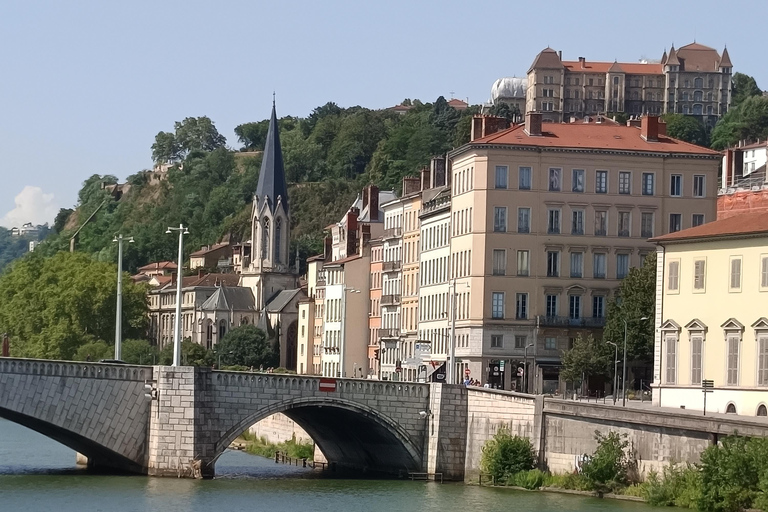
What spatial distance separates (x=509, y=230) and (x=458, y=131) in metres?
87.7

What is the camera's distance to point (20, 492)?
60281 millimetres

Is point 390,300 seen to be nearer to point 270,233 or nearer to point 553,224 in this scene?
point 553,224

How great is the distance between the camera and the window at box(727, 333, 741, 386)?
206 feet

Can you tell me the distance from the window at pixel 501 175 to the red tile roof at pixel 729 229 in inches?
656

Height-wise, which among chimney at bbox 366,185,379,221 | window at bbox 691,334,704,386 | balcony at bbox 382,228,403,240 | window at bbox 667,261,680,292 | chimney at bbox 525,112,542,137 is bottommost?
window at bbox 691,334,704,386

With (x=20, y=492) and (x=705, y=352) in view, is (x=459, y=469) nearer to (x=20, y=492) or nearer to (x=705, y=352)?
(x=705, y=352)

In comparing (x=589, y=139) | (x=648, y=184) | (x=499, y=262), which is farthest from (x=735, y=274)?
(x=589, y=139)

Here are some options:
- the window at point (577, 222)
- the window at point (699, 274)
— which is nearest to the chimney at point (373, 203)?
the window at point (577, 222)

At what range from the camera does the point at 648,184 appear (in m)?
84.9

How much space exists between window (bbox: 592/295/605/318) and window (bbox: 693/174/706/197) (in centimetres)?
610

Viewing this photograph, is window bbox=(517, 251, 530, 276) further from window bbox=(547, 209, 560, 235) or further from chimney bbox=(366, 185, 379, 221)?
chimney bbox=(366, 185, 379, 221)

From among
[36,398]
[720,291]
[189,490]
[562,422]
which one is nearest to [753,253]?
[720,291]

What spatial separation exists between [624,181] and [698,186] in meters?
3.35

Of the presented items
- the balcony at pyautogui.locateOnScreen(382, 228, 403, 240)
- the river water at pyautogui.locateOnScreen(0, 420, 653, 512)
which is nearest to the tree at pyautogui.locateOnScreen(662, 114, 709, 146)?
the balcony at pyautogui.locateOnScreen(382, 228, 403, 240)
